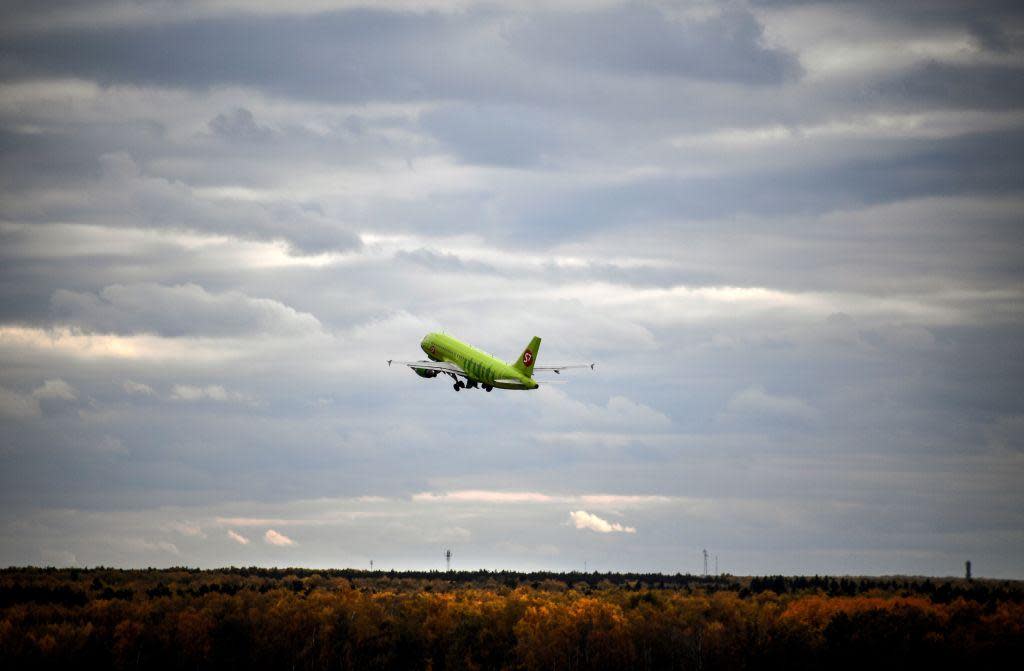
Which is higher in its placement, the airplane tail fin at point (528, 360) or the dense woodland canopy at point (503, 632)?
the airplane tail fin at point (528, 360)

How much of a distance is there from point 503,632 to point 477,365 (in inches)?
1983

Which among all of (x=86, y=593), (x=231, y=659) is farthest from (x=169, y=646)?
(x=86, y=593)

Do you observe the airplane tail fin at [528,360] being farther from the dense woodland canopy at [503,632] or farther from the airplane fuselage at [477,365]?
the dense woodland canopy at [503,632]

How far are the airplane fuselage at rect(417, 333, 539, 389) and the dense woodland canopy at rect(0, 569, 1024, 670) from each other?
35563 millimetres

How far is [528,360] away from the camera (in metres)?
142

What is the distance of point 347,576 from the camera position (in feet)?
567

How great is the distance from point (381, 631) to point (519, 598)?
15.8 meters

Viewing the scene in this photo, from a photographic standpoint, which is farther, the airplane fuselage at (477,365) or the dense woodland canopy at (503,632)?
the airplane fuselage at (477,365)

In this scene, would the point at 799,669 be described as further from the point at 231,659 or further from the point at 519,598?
the point at 231,659

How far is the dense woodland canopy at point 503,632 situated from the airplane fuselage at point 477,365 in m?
35.6

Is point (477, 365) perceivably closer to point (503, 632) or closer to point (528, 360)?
point (528, 360)

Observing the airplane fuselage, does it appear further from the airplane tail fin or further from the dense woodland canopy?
the dense woodland canopy

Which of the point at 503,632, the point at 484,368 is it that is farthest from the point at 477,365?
the point at 503,632

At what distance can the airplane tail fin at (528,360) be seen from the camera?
141 meters
